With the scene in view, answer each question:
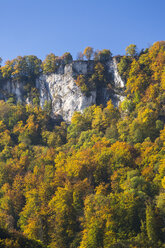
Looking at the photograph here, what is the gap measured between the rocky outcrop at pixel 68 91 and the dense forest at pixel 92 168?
2.51 metres

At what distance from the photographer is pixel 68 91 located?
3273 inches

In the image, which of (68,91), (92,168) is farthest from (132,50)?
(92,168)

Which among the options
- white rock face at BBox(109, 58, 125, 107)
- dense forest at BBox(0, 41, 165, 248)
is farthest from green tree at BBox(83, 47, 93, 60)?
white rock face at BBox(109, 58, 125, 107)

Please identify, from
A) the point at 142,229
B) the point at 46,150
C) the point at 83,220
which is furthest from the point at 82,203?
→ the point at 46,150

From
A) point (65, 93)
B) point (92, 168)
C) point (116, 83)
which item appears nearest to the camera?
point (92, 168)

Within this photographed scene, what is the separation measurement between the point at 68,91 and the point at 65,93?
1.50 m

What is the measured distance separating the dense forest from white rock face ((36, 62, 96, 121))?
2816 mm

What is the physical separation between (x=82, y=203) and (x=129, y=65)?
50.9m

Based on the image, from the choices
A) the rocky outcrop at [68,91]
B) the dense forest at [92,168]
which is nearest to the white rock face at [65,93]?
the rocky outcrop at [68,91]

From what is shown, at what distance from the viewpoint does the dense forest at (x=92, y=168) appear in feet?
116

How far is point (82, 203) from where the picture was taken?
42.6 meters

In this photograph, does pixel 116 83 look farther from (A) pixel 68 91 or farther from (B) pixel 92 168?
(B) pixel 92 168

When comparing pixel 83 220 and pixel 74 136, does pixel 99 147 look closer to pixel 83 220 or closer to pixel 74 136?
pixel 74 136

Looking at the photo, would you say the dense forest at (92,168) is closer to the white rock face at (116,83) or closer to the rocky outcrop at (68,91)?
the white rock face at (116,83)
